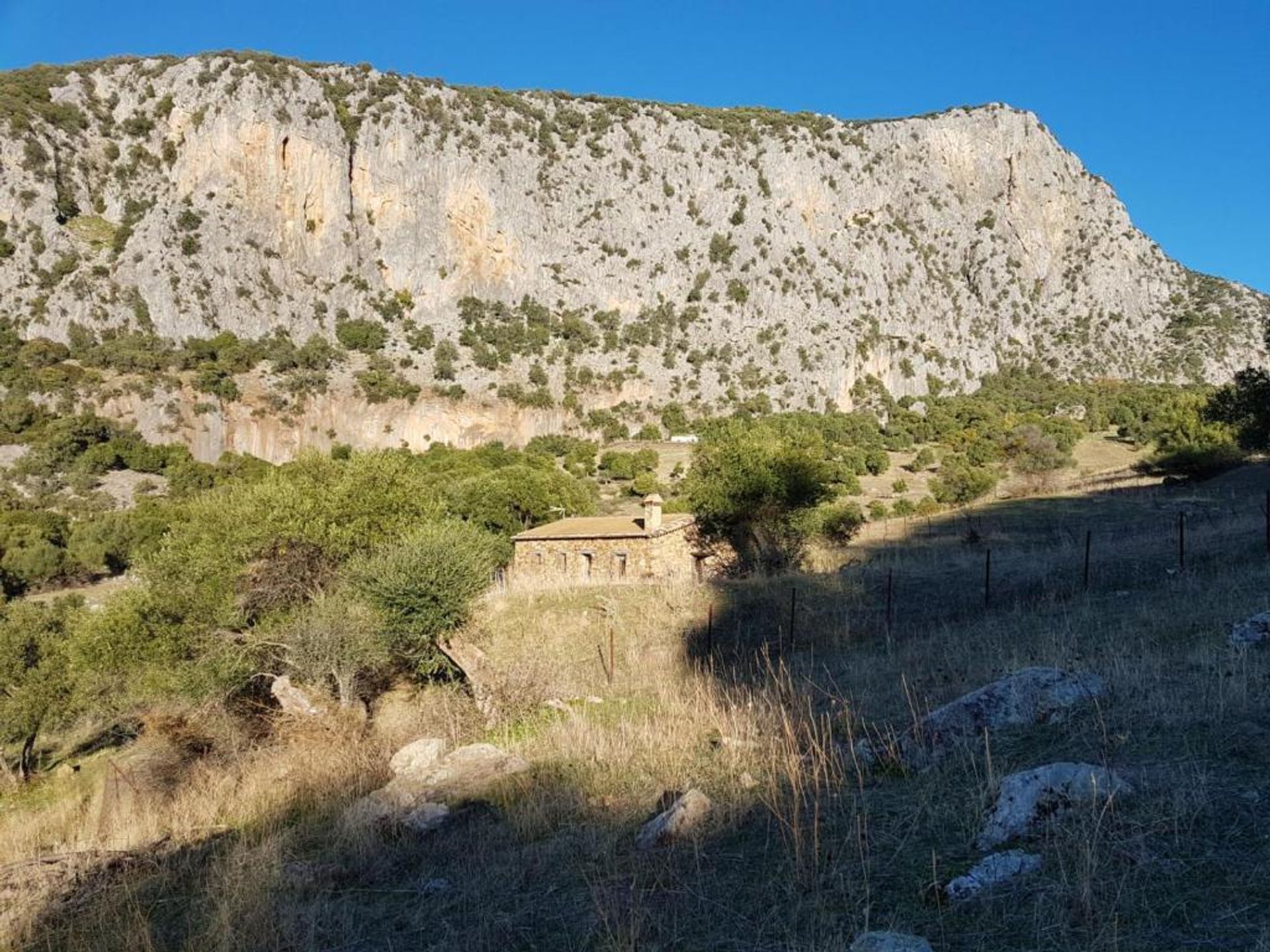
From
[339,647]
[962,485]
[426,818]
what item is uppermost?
[962,485]

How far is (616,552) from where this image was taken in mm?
31172

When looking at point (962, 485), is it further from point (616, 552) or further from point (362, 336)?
point (362, 336)

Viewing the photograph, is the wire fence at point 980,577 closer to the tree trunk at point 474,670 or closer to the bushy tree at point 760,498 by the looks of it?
the bushy tree at point 760,498

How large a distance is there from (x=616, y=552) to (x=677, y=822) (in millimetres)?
26277

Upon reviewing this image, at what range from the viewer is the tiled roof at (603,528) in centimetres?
3123

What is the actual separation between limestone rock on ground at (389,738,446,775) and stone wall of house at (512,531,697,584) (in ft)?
63.4

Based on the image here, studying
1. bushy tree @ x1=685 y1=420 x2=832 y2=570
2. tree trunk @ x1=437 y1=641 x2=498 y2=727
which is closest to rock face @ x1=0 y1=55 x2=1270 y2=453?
bushy tree @ x1=685 y1=420 x2=832 y2=570

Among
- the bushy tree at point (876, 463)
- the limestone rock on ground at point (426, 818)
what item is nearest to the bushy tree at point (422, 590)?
the limestone rock on ground at point (426, 818)

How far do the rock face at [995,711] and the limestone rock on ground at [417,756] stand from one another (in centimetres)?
575

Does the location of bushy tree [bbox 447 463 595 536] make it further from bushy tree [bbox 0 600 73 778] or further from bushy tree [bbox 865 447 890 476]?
bushy tree [bbox 865 447 890 476]

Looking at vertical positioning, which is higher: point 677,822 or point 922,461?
point 922,461

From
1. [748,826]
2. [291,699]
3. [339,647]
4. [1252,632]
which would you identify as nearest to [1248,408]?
[1252,632]

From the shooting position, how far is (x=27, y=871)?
6.48 metres

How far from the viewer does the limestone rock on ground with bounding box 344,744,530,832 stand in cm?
670
